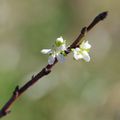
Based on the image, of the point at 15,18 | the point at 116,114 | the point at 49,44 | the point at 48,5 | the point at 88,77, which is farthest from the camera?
the point at 48,5

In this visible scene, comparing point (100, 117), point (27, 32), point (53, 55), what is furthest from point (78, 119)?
point (53, 55)

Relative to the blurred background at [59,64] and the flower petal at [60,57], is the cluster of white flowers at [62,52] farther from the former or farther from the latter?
the blurred background at [59,64]

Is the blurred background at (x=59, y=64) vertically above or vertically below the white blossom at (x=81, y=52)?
above

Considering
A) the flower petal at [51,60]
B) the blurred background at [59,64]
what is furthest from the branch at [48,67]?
the blurred background at [59,64]

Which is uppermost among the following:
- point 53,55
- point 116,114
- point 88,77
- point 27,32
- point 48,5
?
point 48,5

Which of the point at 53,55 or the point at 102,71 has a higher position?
the point at 102,71

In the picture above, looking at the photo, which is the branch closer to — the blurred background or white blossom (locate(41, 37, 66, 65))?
white blossom (locate(41, 37, 66, 65))

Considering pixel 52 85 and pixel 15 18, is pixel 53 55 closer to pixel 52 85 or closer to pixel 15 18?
pixel 52 85

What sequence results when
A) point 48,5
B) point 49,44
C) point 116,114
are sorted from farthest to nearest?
1. point 48,5
2. point 49,44
3. point 116,114
